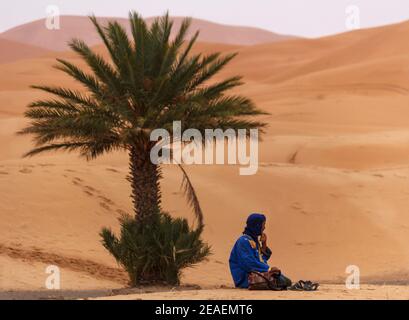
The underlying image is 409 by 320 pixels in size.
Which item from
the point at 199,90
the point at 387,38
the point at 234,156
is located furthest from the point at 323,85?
the point at 199,90

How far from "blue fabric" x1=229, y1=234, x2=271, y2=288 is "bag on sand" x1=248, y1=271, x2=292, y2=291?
0.14 metres

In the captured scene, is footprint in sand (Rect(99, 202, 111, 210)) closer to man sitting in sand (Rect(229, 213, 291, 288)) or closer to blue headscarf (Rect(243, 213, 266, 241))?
man sitting in sand (Rect(229, 213, 291, 288))

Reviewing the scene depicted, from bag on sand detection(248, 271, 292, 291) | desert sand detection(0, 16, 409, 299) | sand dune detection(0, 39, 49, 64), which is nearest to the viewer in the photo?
bag on sand detection(248, 271, 292, 291)

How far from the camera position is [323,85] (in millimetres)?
70000

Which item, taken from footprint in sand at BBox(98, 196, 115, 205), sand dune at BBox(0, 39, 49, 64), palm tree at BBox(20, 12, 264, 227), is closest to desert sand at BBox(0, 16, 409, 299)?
footprint in sand at BBox(98, 196, 115, 205)

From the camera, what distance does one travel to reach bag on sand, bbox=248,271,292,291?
45.1ft

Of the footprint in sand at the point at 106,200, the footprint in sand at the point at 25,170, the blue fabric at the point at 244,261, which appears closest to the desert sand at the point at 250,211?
the footprint in sand at the point at 106,200

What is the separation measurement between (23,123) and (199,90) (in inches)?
1226

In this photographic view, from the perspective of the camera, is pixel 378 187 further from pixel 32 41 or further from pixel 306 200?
pixel 32 41

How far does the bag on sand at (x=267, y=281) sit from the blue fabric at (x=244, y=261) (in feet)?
0.47

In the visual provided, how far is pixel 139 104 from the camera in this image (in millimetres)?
17938

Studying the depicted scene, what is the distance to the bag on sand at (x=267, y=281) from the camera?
1374 cm

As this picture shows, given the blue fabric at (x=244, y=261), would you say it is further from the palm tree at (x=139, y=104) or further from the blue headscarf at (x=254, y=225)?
the palm tree at (x=139, y=104)
